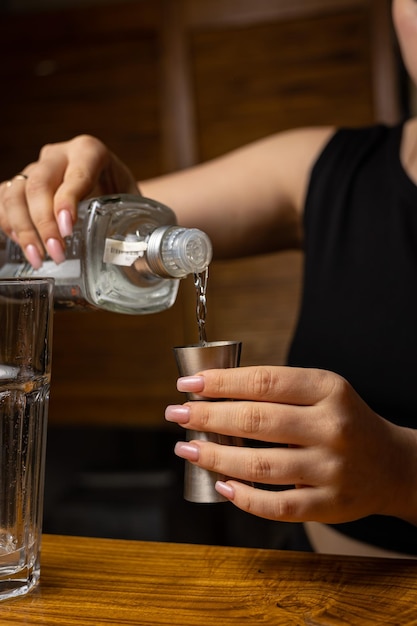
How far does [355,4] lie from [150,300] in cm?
201

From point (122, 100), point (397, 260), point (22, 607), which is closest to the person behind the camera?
point (22, 607)

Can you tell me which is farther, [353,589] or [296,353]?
[296,353]

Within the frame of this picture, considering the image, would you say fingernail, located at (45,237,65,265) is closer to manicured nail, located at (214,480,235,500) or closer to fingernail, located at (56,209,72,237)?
fingernail, located at (56,209,72,237)

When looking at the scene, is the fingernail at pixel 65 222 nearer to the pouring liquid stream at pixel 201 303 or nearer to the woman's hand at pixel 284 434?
the pouring liquid stream at pixel 201 303

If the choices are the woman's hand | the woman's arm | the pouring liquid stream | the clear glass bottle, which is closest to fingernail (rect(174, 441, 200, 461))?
the woman's hand

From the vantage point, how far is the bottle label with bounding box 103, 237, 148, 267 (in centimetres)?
74

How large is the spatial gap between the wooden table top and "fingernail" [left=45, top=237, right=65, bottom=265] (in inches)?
10.9

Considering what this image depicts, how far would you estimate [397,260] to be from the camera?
101 centimetres

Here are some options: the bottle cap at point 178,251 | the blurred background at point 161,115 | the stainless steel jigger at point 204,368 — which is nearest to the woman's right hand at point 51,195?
the bottle cap at point 178,251

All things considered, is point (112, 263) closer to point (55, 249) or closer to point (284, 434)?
point (55, 249)

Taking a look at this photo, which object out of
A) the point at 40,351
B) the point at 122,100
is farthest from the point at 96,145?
the point at 122,100

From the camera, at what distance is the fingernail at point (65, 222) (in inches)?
29.8

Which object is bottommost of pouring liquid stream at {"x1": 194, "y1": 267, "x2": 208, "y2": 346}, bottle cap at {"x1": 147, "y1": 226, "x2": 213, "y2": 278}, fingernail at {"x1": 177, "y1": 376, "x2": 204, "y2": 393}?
fingernail at {"x1": 177, "y1": 376, "x2": 204, "y2": 393}

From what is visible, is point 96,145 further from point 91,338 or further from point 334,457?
point 91,338
